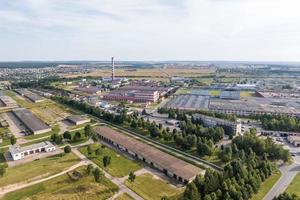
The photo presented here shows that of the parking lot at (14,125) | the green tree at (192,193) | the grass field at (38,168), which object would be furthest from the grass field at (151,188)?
the parking lot at (14,125)

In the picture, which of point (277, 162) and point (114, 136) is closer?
point (277, 162)

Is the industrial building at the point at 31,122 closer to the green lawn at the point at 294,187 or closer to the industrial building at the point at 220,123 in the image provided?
the industrial building at the point at 220,123

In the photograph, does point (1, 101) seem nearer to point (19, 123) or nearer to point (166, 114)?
point (19, 123)

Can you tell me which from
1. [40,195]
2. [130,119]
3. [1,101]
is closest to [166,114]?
[130,119]

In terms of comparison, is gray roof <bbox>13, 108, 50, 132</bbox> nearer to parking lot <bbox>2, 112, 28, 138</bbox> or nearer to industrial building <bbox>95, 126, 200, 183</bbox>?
parking lot <bbox>2, 112, 28, 138</bbox>

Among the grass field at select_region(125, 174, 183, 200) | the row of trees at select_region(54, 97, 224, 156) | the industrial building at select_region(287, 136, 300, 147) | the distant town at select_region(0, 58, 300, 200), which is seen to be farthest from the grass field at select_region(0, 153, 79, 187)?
the industrial building at select_region(287, 136, 300, 147)

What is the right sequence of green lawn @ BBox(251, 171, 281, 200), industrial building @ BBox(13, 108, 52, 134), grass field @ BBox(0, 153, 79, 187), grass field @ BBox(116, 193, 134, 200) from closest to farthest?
1. green lawn @ BBox(251, 171, 281, 200)
2. grass field @ BBox(116, 193, 134, 200)
3. grass field @ BBox(0, 153, 79, 187)
4. industrial building @ BBox(13, 108, 52, 134)

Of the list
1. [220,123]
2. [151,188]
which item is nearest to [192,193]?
[151,188]
